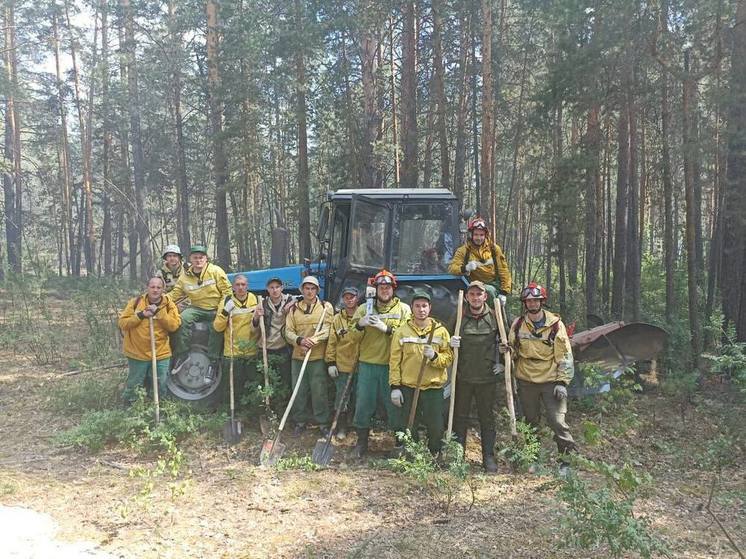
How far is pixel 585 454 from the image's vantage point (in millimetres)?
6168

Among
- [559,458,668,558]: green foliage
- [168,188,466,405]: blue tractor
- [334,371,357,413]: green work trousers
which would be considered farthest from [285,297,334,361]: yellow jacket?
[559,458,668,558]: green foliage

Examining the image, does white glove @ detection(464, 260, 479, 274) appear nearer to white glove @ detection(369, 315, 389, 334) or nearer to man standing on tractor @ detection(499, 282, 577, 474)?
man standing on tractor @ detection(499, 282, 577, 474)

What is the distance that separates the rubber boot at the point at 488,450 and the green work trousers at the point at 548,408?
412 millimetres

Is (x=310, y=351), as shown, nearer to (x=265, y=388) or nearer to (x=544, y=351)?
(x=265, y=388)

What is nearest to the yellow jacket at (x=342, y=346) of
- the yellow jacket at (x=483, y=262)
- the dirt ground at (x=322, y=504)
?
the dirt ground at (x=322, y=504)

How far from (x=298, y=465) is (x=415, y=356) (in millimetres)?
1604

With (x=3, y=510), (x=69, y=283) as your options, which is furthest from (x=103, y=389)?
(x=69, y=283)

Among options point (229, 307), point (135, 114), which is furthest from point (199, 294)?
point (135, 114)

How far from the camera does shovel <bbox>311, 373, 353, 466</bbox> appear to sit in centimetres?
594

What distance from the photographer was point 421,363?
5660mm

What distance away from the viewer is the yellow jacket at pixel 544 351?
5547mm

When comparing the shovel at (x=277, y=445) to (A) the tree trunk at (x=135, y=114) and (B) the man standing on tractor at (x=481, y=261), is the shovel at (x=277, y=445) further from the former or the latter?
(A) the tree trunk at (x=135, y=114)

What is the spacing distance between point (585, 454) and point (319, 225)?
4003mm

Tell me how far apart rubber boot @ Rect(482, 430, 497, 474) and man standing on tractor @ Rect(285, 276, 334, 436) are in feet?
5.91
